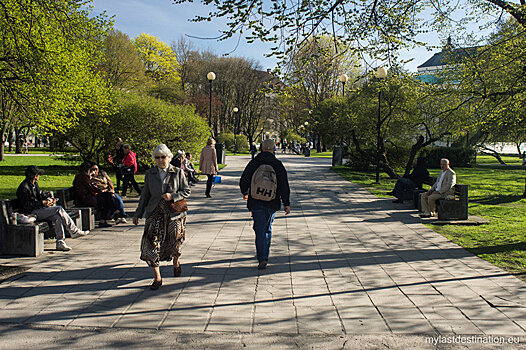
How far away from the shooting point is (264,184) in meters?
5.74

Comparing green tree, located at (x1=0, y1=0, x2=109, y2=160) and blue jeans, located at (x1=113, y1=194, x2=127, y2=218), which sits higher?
green tree, located at (x1=0, y1=0, x2=109, y2=160)

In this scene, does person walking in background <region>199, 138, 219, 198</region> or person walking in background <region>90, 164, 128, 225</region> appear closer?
person walking in background <region>90, 164, 128, 225</region>

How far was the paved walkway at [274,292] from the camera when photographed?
3.90m

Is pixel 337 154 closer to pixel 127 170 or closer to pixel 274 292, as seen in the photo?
pixel 127 170

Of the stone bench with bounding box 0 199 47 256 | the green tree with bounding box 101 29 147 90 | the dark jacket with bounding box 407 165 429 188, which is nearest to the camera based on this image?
the stone bench with bounding box 0 199 47 256

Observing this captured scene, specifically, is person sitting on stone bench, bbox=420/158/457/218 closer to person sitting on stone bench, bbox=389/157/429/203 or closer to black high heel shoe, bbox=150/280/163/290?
person sitting on stone bench, bbox=389/157/429/203

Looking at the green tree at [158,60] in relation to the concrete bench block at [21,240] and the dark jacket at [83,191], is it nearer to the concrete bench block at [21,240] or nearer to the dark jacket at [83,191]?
the dark jacket at [83,191]

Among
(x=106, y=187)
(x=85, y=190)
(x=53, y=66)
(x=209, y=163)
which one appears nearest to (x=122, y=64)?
(x=53, y=66)

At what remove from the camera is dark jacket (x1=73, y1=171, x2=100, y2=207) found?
825cm

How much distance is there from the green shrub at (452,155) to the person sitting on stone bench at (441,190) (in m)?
23.9

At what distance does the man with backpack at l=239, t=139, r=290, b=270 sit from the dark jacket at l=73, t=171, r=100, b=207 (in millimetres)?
3939

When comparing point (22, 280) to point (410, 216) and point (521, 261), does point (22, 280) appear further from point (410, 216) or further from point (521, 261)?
point (410, 216)

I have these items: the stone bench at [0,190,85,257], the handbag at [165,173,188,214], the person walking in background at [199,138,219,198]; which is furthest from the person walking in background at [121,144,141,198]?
the handbag at [165,173,188,214]

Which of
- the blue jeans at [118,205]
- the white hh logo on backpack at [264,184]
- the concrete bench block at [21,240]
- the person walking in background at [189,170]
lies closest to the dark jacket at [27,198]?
the concrete bench block at [21,240]
